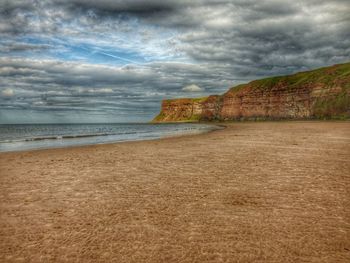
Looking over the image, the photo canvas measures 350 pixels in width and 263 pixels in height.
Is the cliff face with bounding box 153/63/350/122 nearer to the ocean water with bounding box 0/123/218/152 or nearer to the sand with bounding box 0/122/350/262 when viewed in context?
the ocean water with bounding box 0/123/218/152

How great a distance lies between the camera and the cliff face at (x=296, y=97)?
347 feet

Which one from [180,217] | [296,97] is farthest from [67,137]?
[296,97]

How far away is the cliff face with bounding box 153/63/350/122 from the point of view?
4170 inches

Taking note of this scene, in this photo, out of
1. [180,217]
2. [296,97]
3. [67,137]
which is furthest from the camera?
[296,97]

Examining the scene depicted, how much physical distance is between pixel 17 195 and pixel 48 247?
4.74m

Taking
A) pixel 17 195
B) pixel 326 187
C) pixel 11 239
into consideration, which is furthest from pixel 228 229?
pixel 17 195

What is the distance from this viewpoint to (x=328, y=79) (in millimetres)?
115312

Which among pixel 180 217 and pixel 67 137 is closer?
pixel 180 217

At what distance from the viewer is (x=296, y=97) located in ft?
418

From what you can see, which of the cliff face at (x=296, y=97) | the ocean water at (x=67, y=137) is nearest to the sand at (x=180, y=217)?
the ocean water at (x=67, y=137)

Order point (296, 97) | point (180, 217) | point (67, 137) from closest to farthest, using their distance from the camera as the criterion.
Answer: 1. point (180, 217)
2. point (67, 137)
3. point (296, 97)

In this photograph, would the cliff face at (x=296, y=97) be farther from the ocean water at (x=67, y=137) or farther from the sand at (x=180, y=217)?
the sand at (x=180, y=217)

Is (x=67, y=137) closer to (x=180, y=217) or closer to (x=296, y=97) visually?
(x=180, y=217)

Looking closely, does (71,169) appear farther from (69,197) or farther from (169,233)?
(169,233)
